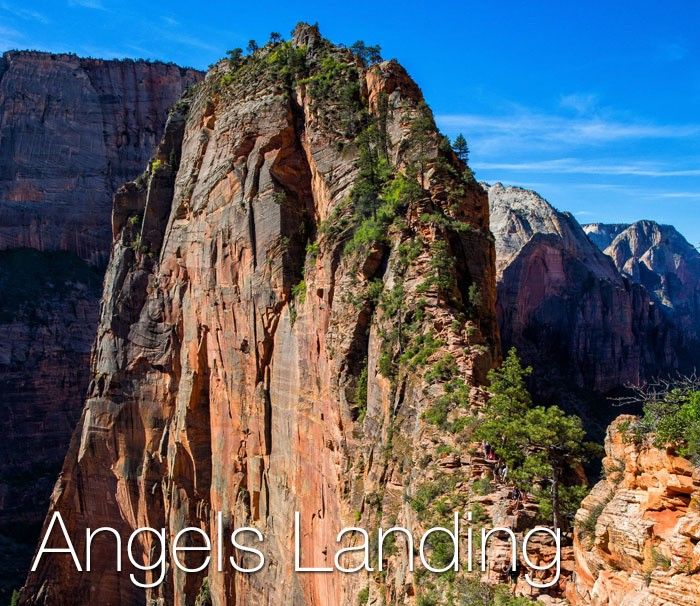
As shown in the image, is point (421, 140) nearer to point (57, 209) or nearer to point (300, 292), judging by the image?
point (300, 292)

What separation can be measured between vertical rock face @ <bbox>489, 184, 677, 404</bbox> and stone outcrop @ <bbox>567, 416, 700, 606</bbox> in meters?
96.8

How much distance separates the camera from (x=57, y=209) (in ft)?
399

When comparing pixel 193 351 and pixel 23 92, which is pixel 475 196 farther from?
pixel 23 92

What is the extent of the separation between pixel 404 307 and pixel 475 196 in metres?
8.57

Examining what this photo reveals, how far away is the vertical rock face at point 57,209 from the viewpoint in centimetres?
10700

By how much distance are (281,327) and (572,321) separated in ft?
290

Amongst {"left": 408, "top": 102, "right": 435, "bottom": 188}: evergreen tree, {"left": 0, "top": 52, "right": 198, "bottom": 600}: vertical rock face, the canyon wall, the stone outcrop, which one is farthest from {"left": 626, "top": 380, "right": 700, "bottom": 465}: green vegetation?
{"left": 0, "top": 52, "right": 198, "bottom": 600}: vertical rock face

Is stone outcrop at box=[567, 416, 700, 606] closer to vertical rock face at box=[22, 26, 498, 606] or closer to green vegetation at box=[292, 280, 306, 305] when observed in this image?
vertical rock face at box=[22, 26, 498, 606]

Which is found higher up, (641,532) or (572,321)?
(572,321)

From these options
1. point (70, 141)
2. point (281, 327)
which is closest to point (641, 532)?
point (281, 327)

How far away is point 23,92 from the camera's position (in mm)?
122625

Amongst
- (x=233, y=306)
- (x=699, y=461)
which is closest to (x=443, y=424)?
(x=699, y=461)

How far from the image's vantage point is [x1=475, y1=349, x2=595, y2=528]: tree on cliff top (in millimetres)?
23781

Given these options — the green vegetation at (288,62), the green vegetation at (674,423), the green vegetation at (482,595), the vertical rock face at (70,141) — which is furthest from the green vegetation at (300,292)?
the vertical rock face at (70,141)
